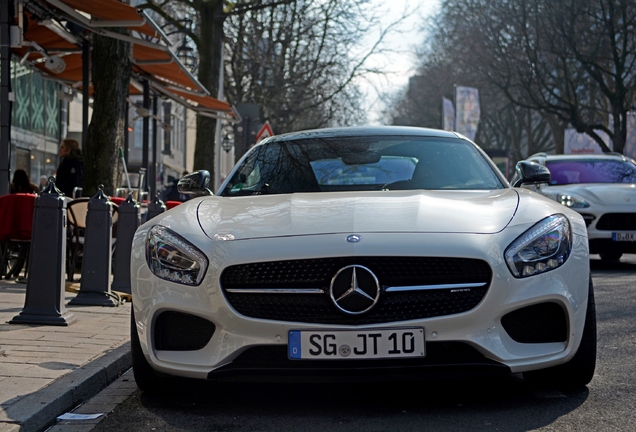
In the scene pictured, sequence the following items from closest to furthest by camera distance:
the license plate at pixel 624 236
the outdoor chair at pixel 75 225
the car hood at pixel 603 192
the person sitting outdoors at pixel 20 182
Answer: the outdoor chair at pixel 75 225
the license plate at pixel 624 236
the car hood at pixel 603 192
the person sitting outdoors at pixel 20 182

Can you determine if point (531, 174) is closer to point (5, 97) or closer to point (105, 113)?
point (5, 97)

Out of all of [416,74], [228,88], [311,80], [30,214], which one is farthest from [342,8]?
[416,74]


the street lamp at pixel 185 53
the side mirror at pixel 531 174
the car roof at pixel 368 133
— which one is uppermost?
the street lamp at pixel 185 53

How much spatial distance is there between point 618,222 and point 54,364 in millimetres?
9829

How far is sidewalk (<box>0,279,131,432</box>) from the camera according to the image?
4.90 meters

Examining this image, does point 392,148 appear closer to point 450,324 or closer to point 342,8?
point 450,324

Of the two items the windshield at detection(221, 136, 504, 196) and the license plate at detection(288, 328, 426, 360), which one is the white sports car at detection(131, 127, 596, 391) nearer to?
the license plate at detection(288, 328, 426, 360)

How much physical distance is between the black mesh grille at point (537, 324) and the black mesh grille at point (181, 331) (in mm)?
1328

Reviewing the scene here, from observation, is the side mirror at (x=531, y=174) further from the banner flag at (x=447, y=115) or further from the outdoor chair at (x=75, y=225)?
the banner flag at (x=447, y=115)

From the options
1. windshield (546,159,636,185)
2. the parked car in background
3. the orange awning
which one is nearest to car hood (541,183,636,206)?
the parked car in background

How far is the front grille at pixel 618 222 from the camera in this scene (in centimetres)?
1429

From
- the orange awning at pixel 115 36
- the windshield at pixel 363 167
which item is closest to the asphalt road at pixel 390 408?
the windshield at pixel 363 167

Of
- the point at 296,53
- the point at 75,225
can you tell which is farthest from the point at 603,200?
the point at 296,53

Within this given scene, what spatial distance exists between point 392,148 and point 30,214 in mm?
5761
